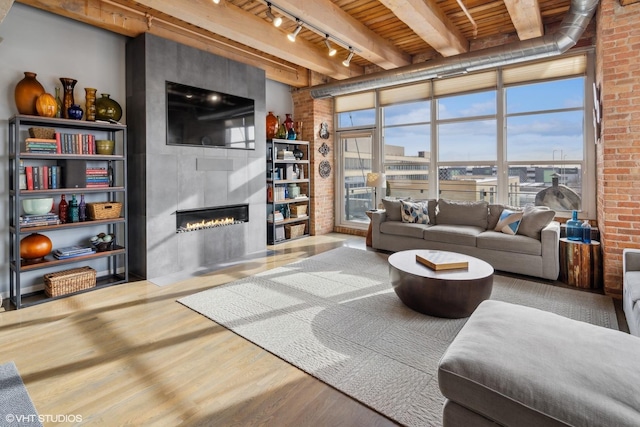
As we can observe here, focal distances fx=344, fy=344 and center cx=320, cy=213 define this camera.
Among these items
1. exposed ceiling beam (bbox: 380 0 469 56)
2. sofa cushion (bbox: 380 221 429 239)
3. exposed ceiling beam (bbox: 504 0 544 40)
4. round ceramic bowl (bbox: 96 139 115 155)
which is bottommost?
sofa cushion (bbox: 380 221 429 239)

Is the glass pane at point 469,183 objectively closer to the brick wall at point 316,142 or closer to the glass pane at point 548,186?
the glass pane at point 548,186

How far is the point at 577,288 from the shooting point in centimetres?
379

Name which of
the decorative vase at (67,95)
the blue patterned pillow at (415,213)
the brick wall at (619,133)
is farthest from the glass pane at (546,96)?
the decorative vase at (67,95)

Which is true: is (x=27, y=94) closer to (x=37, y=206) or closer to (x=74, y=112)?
(x=74, y=112)

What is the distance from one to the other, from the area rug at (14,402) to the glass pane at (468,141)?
19.0 ft

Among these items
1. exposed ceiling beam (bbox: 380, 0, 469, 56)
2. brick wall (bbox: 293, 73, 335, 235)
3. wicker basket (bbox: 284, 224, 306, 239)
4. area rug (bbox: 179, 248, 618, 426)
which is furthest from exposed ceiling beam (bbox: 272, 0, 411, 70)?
wicker basket (bbox: 284, 224, 306, 239)

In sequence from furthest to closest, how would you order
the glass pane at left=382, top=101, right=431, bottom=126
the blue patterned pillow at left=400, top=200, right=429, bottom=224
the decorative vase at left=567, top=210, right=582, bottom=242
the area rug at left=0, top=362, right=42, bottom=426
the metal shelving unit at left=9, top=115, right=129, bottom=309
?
1. the glass pane at left=382, top=101, right=431, bottom=126
2. the blue patterned pillow at left=400, top=200, right=429, bottom=224
3. the decorative vase at left=567, top=210, right=582, bottom=242
4. the metal shelving unit at left=9, top=115, right=129, bottom=309
5. the area rug at left=0, top=362, right=42, bottom=426

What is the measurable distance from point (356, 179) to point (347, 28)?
320 cm

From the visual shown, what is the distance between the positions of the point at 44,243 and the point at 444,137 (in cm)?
571

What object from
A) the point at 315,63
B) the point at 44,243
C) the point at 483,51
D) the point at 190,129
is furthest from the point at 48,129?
the point at 483,51

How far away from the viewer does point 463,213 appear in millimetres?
5035

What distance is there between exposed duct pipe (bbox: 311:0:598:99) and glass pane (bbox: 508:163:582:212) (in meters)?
1.57

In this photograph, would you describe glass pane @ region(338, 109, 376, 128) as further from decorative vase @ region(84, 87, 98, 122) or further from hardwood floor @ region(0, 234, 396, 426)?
hardwood floor @ region(0, 234, 396, 426)

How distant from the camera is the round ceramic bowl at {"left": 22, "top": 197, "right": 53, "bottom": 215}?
344cm
